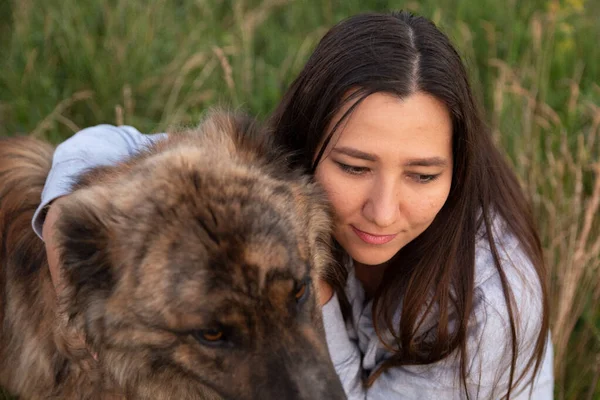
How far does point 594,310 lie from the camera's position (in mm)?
3693

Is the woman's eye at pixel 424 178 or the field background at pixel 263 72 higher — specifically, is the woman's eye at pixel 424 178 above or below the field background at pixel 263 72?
above

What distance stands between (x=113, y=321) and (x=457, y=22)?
13.7 ft

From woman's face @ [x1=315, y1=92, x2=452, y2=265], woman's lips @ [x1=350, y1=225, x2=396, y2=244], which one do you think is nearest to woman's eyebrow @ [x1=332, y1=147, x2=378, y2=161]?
woman's face @ [x1=315, y1=92, x2=452, y2=265]

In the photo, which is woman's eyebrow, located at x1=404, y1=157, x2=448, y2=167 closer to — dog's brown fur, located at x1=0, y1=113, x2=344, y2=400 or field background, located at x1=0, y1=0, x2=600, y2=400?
dog's brown fur, located at x1=0, y1=113, x2=344, y2=400

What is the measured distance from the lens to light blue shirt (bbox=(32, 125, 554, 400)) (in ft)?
9.29

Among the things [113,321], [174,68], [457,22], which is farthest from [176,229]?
[457,22]

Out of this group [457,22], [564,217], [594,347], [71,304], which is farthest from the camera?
[457,22]

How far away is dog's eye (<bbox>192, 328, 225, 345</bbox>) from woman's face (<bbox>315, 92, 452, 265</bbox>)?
2.62ft

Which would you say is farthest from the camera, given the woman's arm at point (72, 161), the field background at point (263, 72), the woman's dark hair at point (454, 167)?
the field background at point (263, 72)

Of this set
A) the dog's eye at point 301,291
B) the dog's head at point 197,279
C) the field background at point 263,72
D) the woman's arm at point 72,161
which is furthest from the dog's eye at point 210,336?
the field background at point 263,72

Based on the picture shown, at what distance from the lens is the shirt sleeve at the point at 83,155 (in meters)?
2.65

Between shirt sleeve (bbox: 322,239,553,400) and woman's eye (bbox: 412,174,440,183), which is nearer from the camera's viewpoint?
woman's eye (bbox: 412,174,440,183)

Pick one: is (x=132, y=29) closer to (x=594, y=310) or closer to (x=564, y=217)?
(x=564, y=217)

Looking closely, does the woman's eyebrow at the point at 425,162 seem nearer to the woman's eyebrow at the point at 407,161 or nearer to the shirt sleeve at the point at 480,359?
the woman's eyebrow at the point at 407,161
